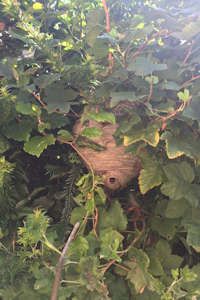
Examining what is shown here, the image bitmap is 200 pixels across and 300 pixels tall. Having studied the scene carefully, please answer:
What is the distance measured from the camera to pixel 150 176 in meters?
0.59

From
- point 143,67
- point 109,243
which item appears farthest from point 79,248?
point 143,67

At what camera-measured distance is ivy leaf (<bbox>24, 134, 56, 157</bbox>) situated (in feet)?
1.89

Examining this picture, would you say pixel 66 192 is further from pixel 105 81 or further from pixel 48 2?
pixel 48 2

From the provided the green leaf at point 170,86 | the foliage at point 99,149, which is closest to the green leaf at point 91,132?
the foliage at point 99,149

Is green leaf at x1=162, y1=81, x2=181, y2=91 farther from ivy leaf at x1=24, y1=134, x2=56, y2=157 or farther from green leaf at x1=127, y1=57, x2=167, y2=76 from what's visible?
ivy leaf at x1=24, y1=134, x2=56, y2=157

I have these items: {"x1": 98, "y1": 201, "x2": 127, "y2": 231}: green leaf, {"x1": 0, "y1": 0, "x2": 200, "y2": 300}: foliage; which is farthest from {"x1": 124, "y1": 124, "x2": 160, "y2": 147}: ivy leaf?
{"x1": 98, "y1": 201, "x2": 127, "y2": 231}: green leaf

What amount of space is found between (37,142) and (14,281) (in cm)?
20

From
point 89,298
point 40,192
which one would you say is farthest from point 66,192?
point 89,298

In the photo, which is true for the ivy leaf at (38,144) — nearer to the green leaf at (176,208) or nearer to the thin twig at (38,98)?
the thin twig at (38,98)

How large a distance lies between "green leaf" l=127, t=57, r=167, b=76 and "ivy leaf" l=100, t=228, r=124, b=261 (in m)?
0.21

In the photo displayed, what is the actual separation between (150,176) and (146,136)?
7 centimetres

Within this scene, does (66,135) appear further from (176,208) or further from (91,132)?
(176,208)

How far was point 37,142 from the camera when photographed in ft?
1.93

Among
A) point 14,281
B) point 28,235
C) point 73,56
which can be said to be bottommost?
point 14,281
